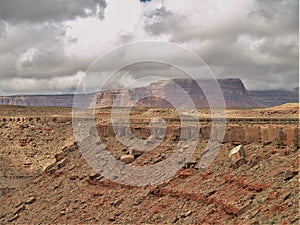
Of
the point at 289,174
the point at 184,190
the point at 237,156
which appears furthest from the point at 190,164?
the point at 289,174

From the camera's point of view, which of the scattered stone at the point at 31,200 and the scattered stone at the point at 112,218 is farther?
the scattered stone at the point at 31,200

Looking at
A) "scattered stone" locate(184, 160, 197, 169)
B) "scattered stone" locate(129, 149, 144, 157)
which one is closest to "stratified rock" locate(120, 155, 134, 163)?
"scattered stone" locate(129, 149, 144, 157)

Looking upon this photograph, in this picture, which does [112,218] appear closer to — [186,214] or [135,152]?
[186,214]

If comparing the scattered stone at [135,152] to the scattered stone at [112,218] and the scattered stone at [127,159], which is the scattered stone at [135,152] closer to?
the scattered stone at [127,159]

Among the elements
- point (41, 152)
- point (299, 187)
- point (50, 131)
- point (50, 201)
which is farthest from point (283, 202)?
point (50, 131)

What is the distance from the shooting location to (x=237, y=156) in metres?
28.7

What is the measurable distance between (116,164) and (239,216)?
15816 mm

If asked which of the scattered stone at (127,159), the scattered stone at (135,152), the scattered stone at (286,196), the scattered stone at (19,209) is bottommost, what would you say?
the scattered stone at (19,209)

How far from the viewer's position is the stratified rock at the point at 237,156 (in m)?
28.2

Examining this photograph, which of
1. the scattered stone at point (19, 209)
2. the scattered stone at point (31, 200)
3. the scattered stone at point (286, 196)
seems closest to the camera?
the scattered stone at point (286, 196)

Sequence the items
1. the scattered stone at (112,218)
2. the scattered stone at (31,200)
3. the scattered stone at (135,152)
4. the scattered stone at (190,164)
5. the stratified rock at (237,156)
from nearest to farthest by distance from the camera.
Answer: the stratified rock at (237,156) < the scattered stone at (112,218) < the scattered stone at (190,164) < the scattered stone at (135,152) < the scattered stone at (31,200)

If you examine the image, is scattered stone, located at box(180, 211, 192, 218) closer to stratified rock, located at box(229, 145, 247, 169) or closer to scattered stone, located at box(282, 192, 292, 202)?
stratified rock, located at box(229, 145, 247, 169)

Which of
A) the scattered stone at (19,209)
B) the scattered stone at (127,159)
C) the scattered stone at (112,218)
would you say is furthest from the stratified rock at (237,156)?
the scattered stone at (19,209)

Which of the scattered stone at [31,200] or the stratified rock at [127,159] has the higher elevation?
the stratified rock at [127,159]
